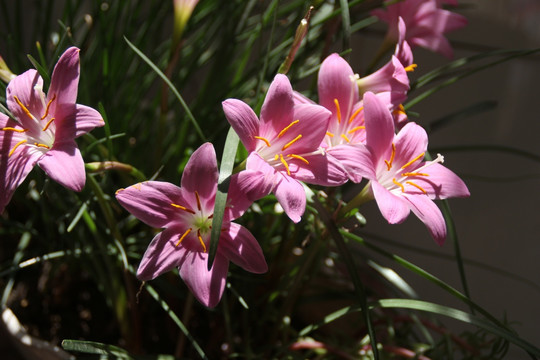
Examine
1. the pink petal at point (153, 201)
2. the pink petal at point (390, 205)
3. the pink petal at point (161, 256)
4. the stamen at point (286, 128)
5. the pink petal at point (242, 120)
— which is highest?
the pink petal at point (242, 120)

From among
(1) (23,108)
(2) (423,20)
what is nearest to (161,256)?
(1) (23,108)

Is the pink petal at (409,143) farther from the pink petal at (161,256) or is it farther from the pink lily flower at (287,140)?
the pink petal at (161,256)

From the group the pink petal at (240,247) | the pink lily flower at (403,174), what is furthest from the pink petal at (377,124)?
the pink petal at (240,247)

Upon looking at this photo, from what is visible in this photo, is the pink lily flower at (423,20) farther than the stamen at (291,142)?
Result: Yes

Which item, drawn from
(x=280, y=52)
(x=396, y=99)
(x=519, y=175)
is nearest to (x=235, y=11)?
(x=280, y=52)

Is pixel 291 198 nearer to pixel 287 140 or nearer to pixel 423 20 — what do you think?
pixel 287 140

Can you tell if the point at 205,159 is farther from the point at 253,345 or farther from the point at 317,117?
the point at 253,345

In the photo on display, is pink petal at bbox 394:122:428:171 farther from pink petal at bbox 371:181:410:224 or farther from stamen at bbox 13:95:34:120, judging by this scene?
stamen at bbox 13:95:34:120
